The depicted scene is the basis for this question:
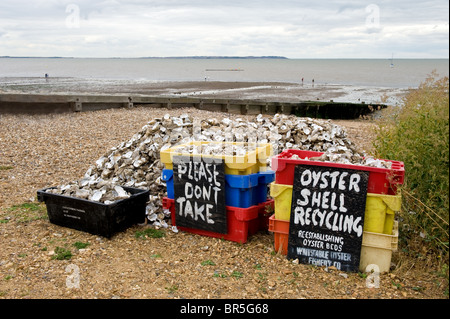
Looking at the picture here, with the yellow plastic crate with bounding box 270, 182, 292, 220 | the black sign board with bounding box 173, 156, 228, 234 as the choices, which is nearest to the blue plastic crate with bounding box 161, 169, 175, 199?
the black sign board with bounding box 173, 156, 228, 234

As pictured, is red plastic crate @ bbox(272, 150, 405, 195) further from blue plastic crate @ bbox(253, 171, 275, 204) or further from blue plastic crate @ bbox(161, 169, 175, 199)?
blue plastic crate @ bbox(161, 169, 175, 199)

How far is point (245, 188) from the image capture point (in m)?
5.02

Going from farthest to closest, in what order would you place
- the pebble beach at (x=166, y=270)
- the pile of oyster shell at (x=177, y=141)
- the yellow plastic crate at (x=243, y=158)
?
the pile of oyster shell at (x=177, y=141) → the yellow plastic crate at (x=243, y=158) → the pebble beach at (x=166, y=270)

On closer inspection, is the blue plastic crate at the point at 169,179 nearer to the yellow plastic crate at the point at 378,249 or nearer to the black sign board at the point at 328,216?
the black sign board at the point at 328,216

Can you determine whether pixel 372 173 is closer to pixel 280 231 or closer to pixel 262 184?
pixel 280 231

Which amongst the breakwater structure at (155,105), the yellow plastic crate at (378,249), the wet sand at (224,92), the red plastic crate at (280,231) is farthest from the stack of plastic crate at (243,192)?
the wet sand at (224,92)

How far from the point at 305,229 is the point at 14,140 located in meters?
9.33

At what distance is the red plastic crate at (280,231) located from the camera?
4.80m

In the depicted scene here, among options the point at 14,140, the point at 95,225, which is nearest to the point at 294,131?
the point at 95,225

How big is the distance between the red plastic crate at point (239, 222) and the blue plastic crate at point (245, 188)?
0.09 meters

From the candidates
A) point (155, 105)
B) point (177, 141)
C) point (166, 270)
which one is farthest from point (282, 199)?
point (155, 105)

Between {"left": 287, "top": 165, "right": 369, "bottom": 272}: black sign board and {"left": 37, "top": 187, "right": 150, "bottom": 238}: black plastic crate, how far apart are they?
2.18m

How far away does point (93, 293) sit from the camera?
4.02m
